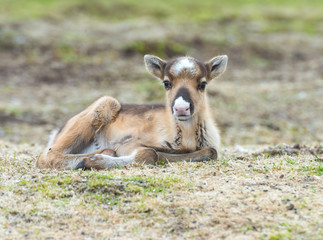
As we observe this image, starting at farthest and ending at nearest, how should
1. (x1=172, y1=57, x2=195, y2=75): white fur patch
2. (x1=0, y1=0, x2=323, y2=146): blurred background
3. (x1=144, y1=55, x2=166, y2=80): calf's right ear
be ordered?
(x1=0, y1=0, x2=323, y2=146): blurred background, (x1=144, y1=55, x2=166, y2=80): calf's right ear, (x1=172, y1=57, x2=195, y2=75): white fur patch

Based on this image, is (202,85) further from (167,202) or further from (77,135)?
(167,202)

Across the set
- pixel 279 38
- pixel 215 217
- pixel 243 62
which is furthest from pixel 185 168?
pixel 279 38

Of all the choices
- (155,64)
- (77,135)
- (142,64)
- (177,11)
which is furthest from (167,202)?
(177,11)

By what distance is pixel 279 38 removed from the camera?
3481 centimetres

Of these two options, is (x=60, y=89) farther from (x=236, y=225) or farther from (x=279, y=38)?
(x=279, y=38)

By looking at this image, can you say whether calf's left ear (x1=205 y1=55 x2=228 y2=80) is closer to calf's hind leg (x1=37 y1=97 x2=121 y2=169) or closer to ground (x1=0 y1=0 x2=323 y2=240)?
ground (x1=0 y1=0 x2=323 y2=240)

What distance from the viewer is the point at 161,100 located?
64.4 ft

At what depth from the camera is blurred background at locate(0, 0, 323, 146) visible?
1852cm

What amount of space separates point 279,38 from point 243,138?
19.9 m

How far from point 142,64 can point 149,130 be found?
16.8 metres

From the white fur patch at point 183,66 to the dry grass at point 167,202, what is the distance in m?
1.82

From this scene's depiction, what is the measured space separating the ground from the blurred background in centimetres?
9

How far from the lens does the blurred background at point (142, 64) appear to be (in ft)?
60.7

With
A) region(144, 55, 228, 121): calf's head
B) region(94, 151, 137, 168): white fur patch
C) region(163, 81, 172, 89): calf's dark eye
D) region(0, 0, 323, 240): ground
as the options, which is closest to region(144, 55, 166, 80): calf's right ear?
region(144, 55, 228, 121): calf's head
